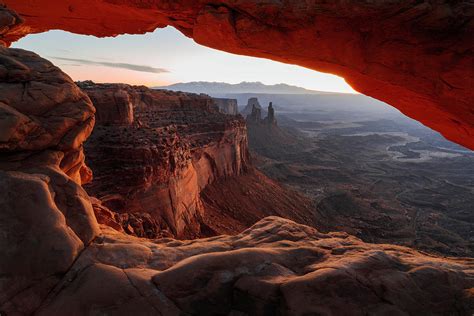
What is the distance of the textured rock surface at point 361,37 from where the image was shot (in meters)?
7.59

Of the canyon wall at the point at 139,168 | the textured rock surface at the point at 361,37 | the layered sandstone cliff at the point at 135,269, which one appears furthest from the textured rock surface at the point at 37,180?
the canyon wall at the point at 139,168

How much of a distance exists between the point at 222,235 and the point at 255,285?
126 inches

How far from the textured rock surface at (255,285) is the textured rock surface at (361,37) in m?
5.70

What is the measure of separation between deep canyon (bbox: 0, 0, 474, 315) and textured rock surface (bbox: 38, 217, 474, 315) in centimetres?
2

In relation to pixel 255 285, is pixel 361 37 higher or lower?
higher

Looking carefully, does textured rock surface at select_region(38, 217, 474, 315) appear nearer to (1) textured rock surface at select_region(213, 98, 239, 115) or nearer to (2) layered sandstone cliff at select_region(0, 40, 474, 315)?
(2) layered sandstone cliff at select_region(0, 40, 474, 315)

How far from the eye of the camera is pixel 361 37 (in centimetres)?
870

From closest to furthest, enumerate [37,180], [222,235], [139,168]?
[37,180] → [222,235] → [139,168]

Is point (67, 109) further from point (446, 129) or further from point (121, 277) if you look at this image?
point (446, 129)

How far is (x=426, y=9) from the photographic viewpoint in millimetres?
7211

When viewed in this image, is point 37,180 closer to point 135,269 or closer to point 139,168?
point 135,269

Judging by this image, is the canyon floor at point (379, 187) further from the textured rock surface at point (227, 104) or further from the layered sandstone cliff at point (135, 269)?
the layered sandstone cliff at point (135, 269)

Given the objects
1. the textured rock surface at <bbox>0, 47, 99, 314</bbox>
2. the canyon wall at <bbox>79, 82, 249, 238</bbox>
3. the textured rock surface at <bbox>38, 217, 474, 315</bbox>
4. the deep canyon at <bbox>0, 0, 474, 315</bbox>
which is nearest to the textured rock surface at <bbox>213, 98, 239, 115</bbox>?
the canyon wall at <bbox>79, 82, 249, 238</bbox>

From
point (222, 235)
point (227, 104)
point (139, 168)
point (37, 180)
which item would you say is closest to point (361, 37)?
point (222, 235)
